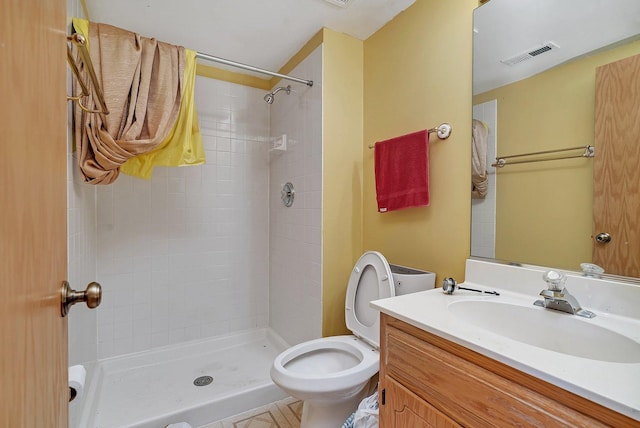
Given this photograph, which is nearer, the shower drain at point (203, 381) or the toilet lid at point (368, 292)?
the toilet lid at point (368, 292)

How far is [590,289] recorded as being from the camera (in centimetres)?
96

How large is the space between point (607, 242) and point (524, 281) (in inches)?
10.9

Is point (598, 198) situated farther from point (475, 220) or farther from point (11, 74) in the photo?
point (11, 74)

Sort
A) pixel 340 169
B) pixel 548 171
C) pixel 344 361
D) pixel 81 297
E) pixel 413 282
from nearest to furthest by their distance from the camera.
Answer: pixel 81 297 < pixel 548 171 < pixel 413 282 < pixel 344 361 < pixel 340 169

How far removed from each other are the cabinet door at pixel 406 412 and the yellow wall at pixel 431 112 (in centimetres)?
63

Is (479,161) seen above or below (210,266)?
above

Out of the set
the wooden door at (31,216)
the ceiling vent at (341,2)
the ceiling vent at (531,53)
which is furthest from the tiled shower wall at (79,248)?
the ceiling vent at (531,53)

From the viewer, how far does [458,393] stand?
2.47ft

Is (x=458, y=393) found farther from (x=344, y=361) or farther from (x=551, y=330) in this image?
(x=344, y=361)

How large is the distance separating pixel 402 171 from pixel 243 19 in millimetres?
1289

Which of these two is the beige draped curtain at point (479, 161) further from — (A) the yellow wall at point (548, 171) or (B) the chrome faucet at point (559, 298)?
(B) the chrome faucet at point (559, 298)

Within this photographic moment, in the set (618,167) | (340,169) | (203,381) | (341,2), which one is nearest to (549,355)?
(618,167)

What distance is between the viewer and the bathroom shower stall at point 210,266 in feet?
5.82

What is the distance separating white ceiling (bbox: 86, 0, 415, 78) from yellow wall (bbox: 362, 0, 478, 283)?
0.57 ft
